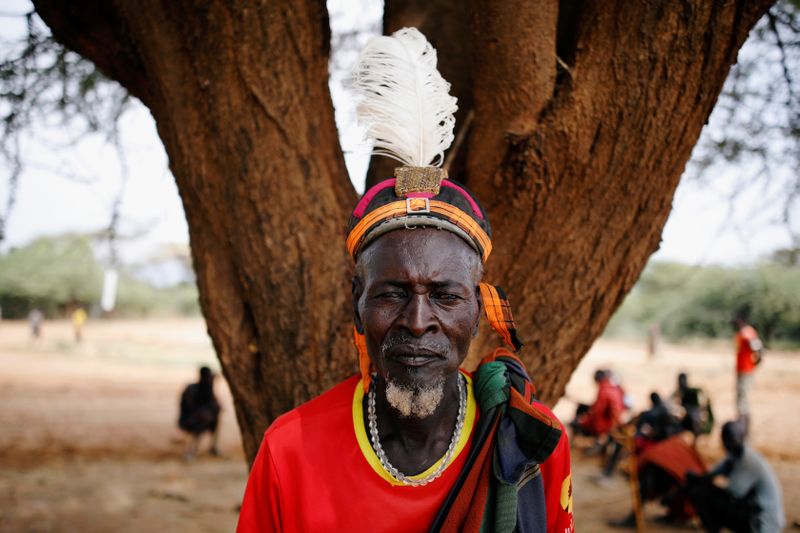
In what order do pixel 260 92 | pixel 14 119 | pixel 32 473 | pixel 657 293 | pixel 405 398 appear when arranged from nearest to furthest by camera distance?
1. pixel 405 398
2. pixel 260 92
3. pixel 14 119
4. pixel 32 473
5. pixel 657 293

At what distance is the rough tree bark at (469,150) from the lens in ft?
6.79

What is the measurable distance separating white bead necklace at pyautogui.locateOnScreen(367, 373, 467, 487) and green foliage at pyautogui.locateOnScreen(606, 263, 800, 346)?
23.2 metres

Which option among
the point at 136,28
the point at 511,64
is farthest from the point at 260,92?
the point at 511,64

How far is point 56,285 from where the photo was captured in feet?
134

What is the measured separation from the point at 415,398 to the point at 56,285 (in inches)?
1782

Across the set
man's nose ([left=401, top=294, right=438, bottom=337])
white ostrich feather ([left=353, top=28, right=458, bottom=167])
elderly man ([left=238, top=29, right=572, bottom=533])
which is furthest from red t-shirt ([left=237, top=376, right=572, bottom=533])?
white ostrich feather ([left=353, top=28, right=458, bottom=167])

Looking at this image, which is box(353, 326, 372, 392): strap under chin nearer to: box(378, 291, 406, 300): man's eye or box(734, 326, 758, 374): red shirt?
box(378, 291, 406, 300): man's eye

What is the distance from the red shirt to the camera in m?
10.4

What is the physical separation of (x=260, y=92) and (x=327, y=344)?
3.10 feet

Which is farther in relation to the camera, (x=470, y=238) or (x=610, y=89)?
(x=610, y=89)

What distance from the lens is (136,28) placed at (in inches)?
91.0

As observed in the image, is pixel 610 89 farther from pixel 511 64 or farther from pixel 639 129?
pixel 511 64

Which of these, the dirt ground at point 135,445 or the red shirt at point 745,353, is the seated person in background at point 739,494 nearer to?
the dirt ground at point 135,445

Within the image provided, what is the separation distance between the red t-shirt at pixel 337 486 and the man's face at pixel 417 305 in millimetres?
251
